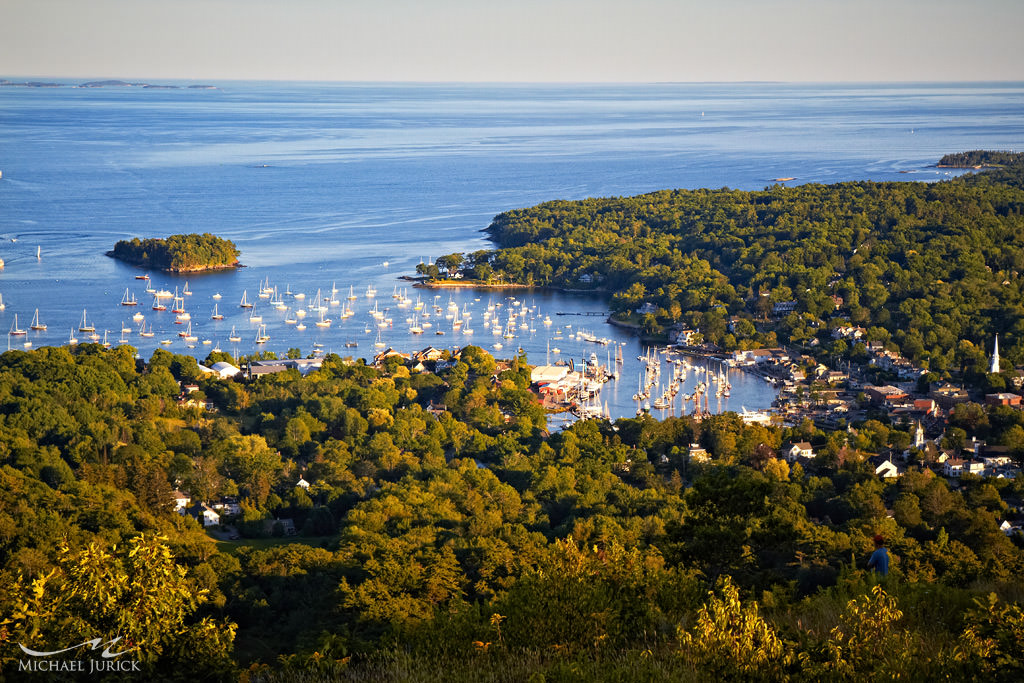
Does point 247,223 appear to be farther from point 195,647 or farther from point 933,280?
point 195,647

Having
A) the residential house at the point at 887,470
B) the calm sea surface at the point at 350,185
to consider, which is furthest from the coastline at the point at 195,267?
the residential house at the point at 887,470

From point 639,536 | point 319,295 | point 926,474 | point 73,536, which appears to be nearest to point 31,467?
point 73,536

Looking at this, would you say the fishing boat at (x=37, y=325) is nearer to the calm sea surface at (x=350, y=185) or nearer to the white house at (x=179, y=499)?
the calm sea surface at (x=350, y=185)

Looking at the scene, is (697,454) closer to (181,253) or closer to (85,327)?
(85,327)

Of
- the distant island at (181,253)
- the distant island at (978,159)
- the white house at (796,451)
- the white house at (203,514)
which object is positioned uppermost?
the distant island at (978,159)

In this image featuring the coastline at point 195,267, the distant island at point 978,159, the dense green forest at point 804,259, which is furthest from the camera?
the distant island at point 978,159
